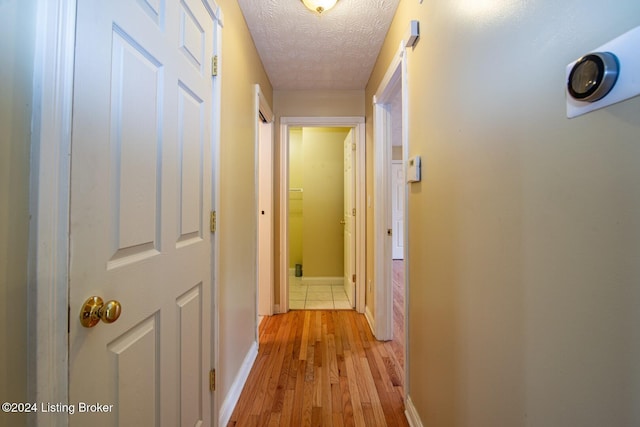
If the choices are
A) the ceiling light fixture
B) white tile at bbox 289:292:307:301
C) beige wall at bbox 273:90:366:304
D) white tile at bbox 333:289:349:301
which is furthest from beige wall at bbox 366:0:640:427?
white tile at bbox 289:292:307:301

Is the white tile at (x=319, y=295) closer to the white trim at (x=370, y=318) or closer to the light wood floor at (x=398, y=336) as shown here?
the white trim at (x=370, y=318)

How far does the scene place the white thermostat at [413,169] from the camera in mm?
1315

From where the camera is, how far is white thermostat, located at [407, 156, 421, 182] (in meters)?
1.32

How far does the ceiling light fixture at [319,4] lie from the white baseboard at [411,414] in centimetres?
234

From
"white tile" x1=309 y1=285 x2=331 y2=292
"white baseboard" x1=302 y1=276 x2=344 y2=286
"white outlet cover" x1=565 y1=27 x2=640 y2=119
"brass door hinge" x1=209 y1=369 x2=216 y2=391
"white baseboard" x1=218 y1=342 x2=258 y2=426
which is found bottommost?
"white baseboard" x1=218 y1=342 x2=258 y2=426

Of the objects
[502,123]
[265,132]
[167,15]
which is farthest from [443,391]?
[265,132]

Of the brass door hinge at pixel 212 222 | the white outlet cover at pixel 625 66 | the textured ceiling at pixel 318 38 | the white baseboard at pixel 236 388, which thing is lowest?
the white baseboard at pixel 236 388

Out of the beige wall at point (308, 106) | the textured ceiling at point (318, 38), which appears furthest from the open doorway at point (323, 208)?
the textured ceiling at point (318, 38)

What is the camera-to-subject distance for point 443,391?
107 cm

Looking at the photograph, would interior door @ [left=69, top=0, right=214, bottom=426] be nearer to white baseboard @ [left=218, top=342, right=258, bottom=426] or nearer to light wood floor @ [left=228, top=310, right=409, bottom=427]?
white baseboard @ [left=218, top=342, right=258, bottom=426]

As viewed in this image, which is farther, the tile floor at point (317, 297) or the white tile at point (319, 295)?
the white tile at point (319, 295)

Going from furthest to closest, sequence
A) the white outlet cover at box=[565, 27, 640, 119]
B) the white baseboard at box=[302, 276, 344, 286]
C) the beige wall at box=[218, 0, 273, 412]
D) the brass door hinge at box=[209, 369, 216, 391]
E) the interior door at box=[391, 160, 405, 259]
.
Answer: the interior door at box=[391, 160, 405, 259] → the white baseboard at box=[302, 276, 344, 286] → the beige wall at box=[218, 0, 273, 412] → the brass door hinge at box=[209, 369, 216, 391] → the white outlet cover at box=[565, 27, 640, 119]

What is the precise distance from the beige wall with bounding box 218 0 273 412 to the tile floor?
43.7 inches

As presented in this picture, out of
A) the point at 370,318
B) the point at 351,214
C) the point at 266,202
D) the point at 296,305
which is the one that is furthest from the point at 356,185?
the point at 296,305
